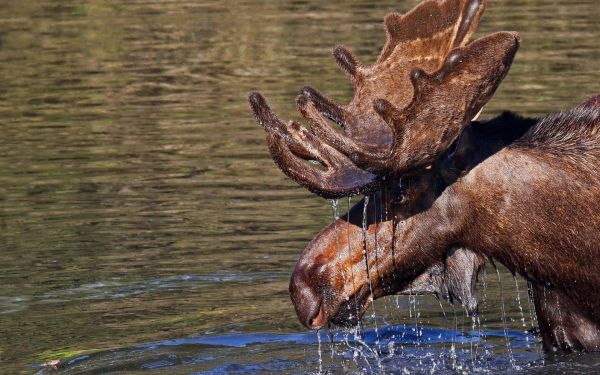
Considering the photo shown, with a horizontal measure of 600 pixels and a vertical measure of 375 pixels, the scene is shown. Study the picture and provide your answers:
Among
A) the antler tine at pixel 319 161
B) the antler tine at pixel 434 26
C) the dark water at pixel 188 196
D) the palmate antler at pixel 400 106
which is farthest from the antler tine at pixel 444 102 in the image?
the dark water at pixel 188 196

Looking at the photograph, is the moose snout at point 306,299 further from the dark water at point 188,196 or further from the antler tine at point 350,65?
the dark water at point 188,196

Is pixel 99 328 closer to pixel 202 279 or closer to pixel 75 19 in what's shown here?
pixel 202 279

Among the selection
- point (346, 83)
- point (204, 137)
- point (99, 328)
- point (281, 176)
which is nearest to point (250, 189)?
point (281, 176)

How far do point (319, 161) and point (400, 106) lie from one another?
55cm

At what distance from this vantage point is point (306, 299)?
6230mm

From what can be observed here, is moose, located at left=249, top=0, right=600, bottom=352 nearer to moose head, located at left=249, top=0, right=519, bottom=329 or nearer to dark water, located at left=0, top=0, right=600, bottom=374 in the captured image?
moose head, located at left=249, top=0, right=519, bottom=329

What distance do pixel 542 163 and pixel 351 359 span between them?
1940 mm

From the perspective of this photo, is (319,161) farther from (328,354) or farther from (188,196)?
(188,196)

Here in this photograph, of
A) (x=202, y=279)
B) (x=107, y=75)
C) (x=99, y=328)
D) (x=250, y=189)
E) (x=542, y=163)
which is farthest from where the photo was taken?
(x=107, y=75)

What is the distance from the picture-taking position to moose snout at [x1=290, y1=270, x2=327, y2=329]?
622cm

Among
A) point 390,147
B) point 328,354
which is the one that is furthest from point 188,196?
point 390,147

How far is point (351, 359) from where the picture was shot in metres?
7.58

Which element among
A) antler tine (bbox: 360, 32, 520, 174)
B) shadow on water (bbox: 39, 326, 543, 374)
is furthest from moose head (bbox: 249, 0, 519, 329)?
shadow on water (bbox: 39, 326, 543, 374)

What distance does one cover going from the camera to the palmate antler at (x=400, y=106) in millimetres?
5609
